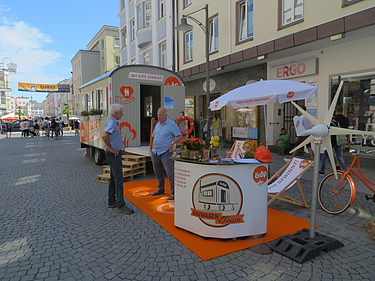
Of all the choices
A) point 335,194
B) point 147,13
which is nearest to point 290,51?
point 335,194

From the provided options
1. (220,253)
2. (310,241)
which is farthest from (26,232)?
(310,241)

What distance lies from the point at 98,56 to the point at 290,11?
39.6m

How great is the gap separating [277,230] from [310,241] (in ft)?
2.20

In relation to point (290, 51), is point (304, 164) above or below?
below

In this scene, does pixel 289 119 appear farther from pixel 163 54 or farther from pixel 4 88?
pixel 4 88

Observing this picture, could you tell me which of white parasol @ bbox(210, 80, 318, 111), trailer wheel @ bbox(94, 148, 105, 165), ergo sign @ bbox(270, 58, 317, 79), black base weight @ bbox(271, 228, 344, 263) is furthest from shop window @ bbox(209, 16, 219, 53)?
black base weight @ bbox(271, 228, 344, 263)

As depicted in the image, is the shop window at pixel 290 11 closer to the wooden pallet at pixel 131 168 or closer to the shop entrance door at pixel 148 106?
the shop entrance door at pixel 148 106

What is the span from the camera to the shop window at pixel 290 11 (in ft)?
31.8

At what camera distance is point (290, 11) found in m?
10.0

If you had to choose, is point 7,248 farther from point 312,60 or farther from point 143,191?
point 312,60

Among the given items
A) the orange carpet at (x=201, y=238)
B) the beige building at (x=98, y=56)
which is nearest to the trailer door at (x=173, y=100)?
the orange carpet at (x=201, y=238)

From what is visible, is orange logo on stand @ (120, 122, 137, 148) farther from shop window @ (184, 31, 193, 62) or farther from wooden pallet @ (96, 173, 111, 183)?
shop window @ (184, 31, 193, 62)

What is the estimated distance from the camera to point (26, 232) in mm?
3941

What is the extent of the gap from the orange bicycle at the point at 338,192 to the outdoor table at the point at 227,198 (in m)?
1.60
